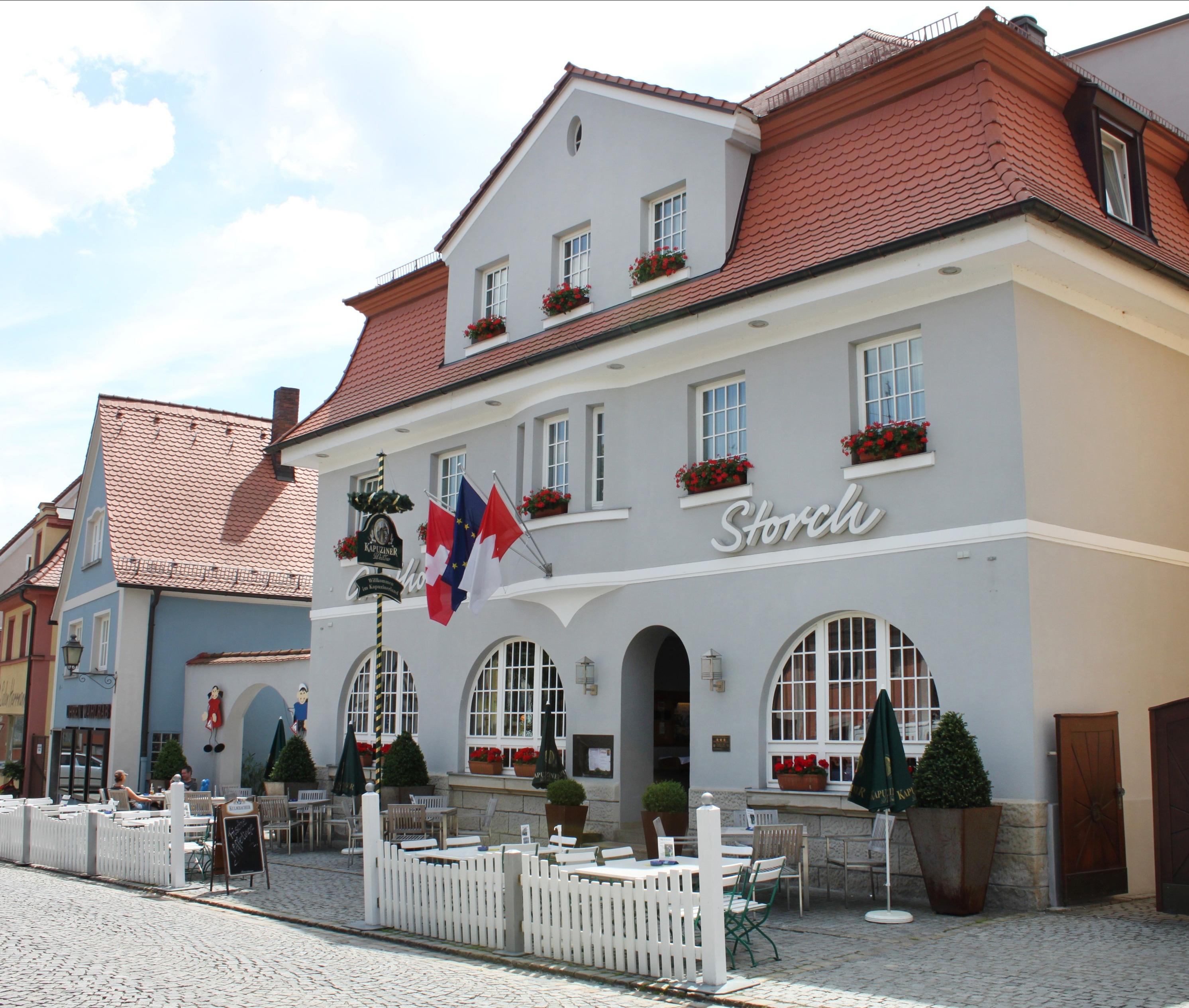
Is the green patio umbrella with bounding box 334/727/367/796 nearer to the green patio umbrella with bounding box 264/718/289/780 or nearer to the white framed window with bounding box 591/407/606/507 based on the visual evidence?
the green patio umbrella with bounding box 264/718/289/780

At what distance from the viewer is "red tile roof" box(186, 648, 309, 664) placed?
2478 centimetres

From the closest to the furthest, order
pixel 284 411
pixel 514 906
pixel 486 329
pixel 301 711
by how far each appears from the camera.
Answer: pixel 514 906 < pixel 486 329 < pixel 301 711 < pixel 284 411

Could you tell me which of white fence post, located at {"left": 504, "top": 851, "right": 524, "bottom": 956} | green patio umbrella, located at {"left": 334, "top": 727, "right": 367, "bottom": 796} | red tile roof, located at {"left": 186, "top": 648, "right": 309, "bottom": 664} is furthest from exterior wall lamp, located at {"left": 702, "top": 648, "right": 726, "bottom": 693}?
red tile roof, located at {"left": 186, "top": 648, "right": 309, "bottom": 664}

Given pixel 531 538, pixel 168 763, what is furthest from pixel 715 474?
pixel 168 763

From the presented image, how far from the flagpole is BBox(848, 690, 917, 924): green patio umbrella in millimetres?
6179

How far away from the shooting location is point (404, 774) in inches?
728

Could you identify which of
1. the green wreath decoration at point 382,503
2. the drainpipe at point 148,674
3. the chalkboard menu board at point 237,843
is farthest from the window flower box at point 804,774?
the drainpipe at point 148,674

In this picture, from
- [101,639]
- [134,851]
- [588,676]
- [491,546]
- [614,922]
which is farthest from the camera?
[101,639]

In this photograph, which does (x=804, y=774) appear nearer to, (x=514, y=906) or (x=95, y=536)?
(x=514, y=906)

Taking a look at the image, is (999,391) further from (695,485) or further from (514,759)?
(514,759)

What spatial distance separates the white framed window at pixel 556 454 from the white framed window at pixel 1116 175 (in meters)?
7.91

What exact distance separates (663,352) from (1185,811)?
8217 millimetres

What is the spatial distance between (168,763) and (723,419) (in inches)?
650

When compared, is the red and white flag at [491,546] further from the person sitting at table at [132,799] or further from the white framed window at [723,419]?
the person sitting at table at [132,799]
